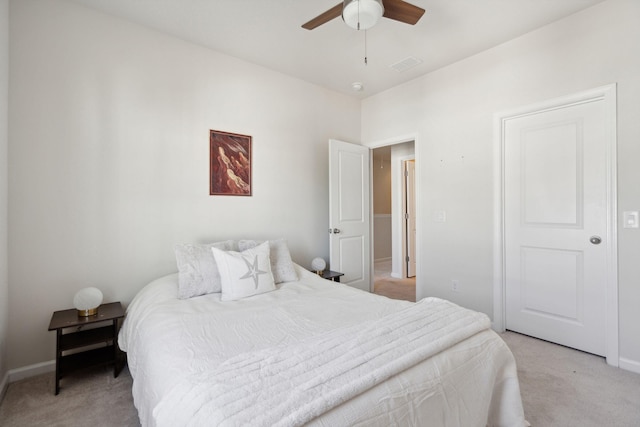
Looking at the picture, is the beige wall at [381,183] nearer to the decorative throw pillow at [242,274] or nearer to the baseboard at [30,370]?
the decorative throw pillow at [242,274]

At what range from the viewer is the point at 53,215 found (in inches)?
85.0

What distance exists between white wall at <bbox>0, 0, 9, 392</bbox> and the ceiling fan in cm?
206

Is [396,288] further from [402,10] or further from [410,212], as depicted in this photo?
[402,10]

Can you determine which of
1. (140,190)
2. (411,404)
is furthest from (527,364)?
(140,190)

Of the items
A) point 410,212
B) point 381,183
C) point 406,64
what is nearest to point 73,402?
point 406,64

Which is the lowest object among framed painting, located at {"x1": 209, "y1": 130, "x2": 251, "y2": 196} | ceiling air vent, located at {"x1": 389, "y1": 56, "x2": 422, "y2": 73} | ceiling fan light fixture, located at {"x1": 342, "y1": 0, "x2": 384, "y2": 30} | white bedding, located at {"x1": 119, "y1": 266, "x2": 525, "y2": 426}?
white bedding, located at {"x1": 119, "y1": 266, "x2": 525, "y2": 426}

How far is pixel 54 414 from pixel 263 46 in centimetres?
311

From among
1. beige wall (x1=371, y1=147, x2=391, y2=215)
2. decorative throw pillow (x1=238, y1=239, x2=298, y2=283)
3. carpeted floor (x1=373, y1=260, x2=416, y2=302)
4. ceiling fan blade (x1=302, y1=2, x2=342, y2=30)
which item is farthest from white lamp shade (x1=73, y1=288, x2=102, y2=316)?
beige wall (x1=371, y1=147, x2=391, y2=215)

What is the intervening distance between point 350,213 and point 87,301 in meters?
2.68

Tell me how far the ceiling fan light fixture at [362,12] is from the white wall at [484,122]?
1780 mm

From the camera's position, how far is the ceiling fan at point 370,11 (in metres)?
1.67

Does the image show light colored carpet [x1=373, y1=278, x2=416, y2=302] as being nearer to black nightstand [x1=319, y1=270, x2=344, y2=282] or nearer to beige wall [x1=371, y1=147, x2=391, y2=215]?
black nightstand [x1=319, y1=270, x2=344, y2=282]

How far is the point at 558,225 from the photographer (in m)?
2.58

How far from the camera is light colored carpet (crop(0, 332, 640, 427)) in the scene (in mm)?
1676
